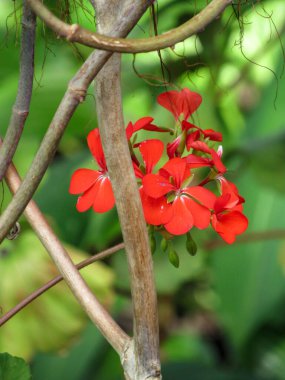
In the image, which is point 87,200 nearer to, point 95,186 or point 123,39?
point 95,186

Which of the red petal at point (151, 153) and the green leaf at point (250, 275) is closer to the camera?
the red petal at point (151, 153)

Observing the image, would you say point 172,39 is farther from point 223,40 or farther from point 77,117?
point 223,40

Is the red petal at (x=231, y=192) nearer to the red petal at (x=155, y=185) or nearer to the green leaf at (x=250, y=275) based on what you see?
the red petal at (x=155, y=185)

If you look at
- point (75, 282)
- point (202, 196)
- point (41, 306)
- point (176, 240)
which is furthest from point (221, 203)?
point (176, 240)

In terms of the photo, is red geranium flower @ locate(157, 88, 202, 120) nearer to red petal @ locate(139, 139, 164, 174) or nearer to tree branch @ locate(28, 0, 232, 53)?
red petal @ locate(139, 139, 164, 174)

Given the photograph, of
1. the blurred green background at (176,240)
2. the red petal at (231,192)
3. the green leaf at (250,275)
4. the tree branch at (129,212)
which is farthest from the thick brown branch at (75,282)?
the green leaf at (250,275)

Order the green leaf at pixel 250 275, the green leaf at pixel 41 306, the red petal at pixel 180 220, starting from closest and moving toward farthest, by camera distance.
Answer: the red petal at pixel 180 220 < the green leaf at pixel 41 306 < the green leaf at pixel 250 275
